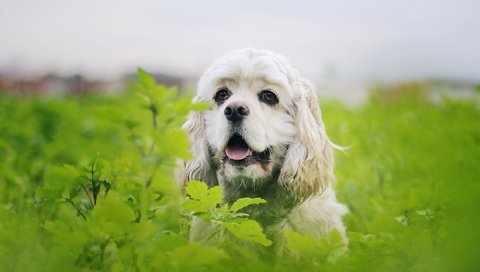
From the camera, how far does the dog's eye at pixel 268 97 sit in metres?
3.24

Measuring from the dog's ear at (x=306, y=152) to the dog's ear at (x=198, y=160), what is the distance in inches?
18.9

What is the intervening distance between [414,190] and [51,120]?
574 cm

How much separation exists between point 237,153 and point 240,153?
2 centimetres

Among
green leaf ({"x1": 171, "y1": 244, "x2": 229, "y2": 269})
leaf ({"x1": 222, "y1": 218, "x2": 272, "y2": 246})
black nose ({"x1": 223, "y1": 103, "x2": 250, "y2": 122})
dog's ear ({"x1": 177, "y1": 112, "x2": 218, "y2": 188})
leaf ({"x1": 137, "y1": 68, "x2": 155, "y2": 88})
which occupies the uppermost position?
leaf ({"x1": 137, "y1": 68, "x2": 155, "y2": 88})

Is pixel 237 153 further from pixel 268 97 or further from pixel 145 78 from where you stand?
pixel 145 78

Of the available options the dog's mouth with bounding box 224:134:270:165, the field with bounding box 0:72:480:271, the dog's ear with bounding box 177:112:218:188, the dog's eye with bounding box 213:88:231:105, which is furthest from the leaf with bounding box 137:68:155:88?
the dog's ear with bounding box 177:112:218:188

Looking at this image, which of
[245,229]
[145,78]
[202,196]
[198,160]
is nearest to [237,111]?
[198,160]

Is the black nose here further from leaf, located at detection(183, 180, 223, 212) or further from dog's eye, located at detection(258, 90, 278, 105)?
leaf, located at detection(183, 180, 223, 212)

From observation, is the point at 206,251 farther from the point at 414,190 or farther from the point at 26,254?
the point at 414,190

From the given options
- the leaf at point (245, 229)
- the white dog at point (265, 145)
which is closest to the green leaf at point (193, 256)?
the leaf at point (245, 229)

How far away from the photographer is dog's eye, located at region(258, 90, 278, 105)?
10.6 ft

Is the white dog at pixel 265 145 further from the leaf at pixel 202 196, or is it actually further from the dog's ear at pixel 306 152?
the leaf at pixel 202 196

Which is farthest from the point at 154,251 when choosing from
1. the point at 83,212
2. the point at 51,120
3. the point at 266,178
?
the point at 51,120

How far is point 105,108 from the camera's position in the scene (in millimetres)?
1611
